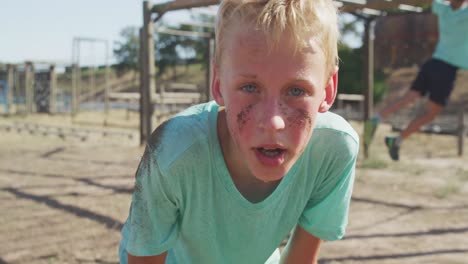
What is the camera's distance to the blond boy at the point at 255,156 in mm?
1089

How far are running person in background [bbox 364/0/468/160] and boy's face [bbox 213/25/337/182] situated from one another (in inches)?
140

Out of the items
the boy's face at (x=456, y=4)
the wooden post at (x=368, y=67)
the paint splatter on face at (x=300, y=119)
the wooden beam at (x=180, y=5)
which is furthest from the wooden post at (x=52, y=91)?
the paint splatter on face at (x=300, y=119)

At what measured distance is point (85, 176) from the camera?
5641 millimetres

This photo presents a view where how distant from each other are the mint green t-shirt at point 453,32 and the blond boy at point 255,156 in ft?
10.8

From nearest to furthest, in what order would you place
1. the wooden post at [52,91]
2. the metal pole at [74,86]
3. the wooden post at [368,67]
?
the wooden post at [368,67]
the metal pole at [74,86]
the wooden post at [52,91]

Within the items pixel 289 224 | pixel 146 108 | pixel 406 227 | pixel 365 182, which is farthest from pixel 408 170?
pixel 289 224

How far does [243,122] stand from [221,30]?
21 cm

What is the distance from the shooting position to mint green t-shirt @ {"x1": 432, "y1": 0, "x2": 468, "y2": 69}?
4.32m

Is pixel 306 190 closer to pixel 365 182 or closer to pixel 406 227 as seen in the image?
pixel 406 227

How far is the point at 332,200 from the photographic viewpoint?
1499 millimetres

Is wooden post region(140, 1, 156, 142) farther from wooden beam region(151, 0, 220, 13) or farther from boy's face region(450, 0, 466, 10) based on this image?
boy's face region(450, 0, 466, 10)

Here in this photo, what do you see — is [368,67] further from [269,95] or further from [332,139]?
[269,95]

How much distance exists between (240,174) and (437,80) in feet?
11.8

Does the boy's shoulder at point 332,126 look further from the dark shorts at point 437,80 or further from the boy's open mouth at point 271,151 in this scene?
the dark shorts at point 437,80
